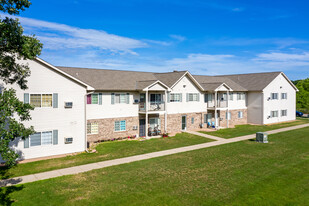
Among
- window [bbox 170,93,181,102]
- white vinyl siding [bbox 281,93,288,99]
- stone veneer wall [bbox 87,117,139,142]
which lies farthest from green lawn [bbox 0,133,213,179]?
white vinyl siding [bbox 281,93,288,99]

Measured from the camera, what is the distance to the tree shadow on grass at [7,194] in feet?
35.1

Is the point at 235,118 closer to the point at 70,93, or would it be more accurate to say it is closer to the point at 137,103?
the point at 137,103

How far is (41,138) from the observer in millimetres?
18031

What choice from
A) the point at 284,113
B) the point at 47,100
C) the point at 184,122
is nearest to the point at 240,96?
the point at 284,113

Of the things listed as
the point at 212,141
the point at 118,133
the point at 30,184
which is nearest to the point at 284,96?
the point at 212,141

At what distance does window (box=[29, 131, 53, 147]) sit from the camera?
17672mm

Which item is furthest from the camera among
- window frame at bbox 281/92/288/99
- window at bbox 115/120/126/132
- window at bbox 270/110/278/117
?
window frame at bbox 281/92/288/99

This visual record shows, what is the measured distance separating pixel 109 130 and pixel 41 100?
7.68 metres

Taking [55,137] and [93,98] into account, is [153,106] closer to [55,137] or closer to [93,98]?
[93,98]

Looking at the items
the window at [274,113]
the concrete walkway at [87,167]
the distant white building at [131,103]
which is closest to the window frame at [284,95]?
the distant white building at [131,103]

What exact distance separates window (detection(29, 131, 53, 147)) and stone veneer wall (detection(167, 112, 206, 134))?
14.1 m

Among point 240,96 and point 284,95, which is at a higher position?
point 284,95

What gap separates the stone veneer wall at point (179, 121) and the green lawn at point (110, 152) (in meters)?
1.88

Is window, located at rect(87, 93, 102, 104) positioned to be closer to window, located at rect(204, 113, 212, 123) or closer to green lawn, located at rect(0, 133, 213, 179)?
green lawn, located at rect(0, 133, 213, 179)
